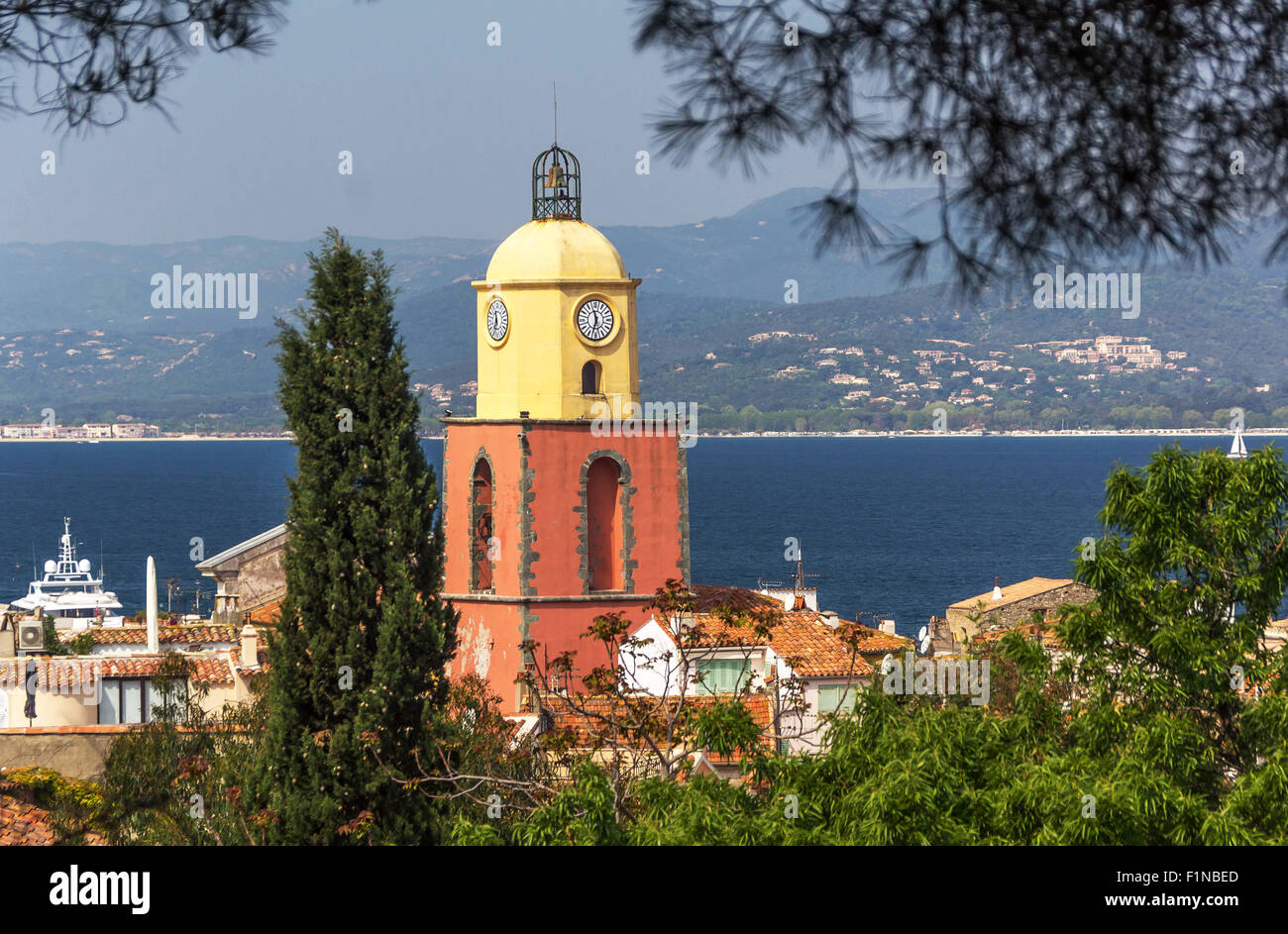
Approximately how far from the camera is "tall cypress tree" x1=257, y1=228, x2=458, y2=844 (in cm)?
1792

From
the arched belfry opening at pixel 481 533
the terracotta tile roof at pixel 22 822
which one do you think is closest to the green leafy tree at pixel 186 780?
the terracotta tile roof at pixel 22 822

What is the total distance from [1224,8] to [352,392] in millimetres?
13424

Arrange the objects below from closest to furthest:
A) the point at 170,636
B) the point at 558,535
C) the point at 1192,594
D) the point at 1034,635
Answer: the point at 1192,594
the point at 1034,635
the point at 558,535
the point at 170,636

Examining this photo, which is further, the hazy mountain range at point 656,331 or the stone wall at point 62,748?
the hazy mountain range at point 656,331

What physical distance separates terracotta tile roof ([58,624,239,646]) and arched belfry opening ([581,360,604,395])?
854 cm

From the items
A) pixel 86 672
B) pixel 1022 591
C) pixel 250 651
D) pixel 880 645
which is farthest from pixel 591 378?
pixel 1022 591

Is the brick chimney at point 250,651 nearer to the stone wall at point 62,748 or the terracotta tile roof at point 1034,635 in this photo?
the stone wall at point 62,748

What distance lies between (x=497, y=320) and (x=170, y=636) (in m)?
9.74

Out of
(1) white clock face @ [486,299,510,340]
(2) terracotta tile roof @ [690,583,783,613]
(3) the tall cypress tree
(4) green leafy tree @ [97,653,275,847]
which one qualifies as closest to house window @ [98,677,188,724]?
(4) green leafy tree @ [97,653,275,847]

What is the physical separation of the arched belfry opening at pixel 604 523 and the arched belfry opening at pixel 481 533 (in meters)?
1.87

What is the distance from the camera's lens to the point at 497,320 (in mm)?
31750

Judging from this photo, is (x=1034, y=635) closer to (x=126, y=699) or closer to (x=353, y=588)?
(x=353, y=588)

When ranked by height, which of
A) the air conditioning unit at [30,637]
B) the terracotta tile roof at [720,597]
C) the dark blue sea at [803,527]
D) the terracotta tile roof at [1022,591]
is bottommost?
the dark blue sea at [803,527]

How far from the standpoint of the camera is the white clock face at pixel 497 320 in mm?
31500
